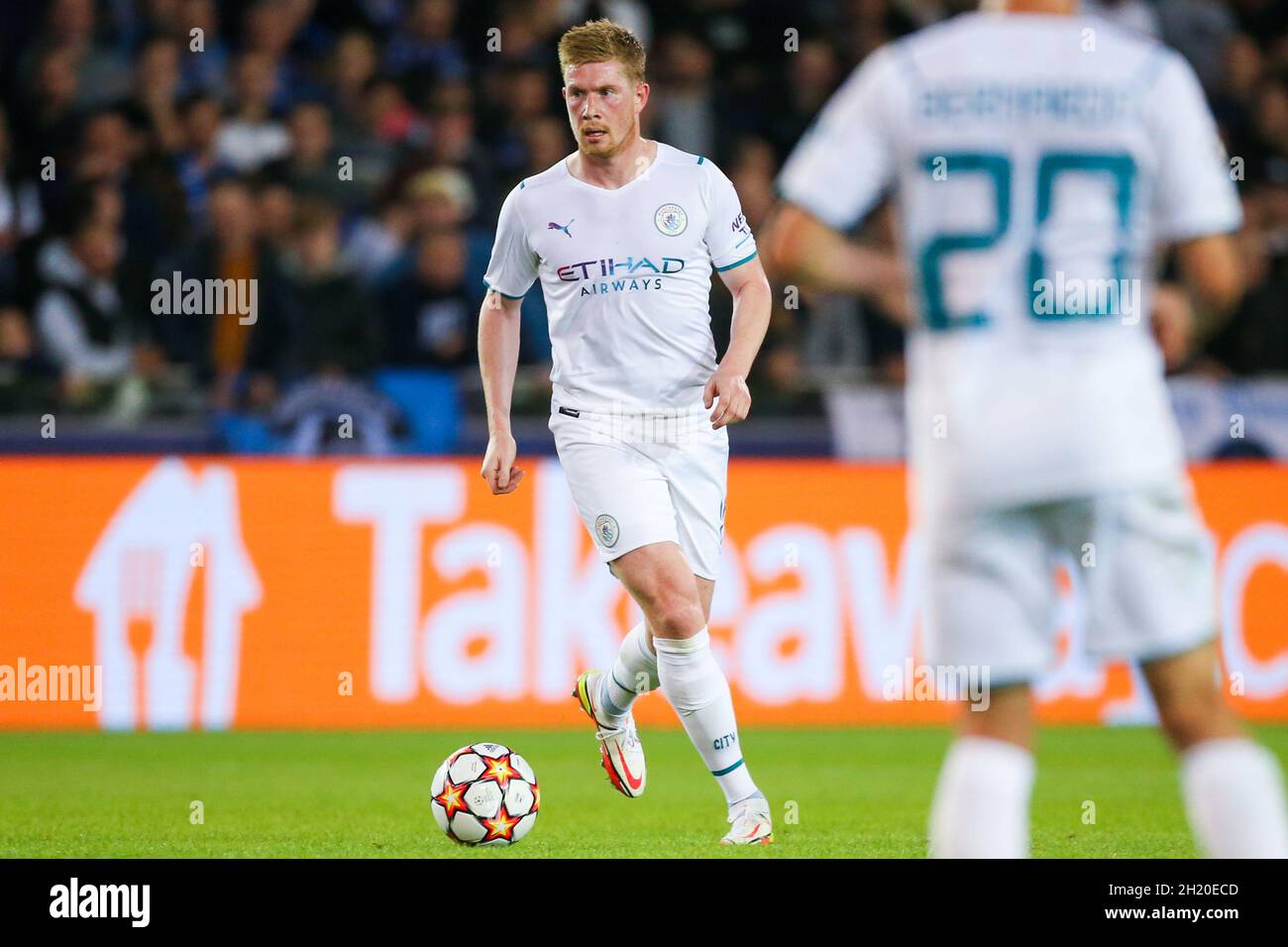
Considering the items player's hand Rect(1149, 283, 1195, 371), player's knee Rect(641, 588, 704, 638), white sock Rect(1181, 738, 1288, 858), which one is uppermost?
player's hand Rect(1149, 283, 1195, 371)

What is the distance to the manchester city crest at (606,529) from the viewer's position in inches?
248

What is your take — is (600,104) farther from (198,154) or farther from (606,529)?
(198,154)

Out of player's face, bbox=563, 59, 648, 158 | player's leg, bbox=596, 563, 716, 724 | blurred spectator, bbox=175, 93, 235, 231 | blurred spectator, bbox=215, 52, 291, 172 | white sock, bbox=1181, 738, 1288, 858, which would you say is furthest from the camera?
blurred spectator, bbox=215, 52, 291, 172

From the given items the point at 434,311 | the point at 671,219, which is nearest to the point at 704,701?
the point at 671,219

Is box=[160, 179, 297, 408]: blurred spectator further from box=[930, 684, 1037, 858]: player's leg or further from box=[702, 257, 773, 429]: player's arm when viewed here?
box=[930, 684, 1037, 858]: player's leg

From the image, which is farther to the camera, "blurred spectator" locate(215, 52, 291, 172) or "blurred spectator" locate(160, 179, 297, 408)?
"blurred spectator" locate(215, 52, 291, 172)

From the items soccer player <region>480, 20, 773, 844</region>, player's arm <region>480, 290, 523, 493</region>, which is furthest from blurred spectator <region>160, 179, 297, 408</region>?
soccer player <region>480, 20, 773, 844</region>

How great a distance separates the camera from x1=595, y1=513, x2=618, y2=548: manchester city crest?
6.31 m

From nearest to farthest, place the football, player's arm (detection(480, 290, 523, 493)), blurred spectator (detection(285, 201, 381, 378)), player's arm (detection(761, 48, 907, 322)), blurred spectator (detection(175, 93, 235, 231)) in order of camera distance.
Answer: player's arm (detection(761, 48, 907, 322))
the football
player's arm (detection(480, 290, 523, 493))
blurred spectator (detection(285, 201, 381, 378))
blurred spectator (detection(175, 93, 235, 231))

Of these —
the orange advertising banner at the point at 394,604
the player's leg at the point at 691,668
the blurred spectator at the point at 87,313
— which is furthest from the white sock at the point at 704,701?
the blurred spectator at the point at 87,313

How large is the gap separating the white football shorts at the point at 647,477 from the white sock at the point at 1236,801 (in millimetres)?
2712

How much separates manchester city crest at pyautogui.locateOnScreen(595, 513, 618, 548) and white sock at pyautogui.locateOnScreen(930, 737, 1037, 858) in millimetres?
2584

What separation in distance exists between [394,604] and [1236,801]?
22.7ft
